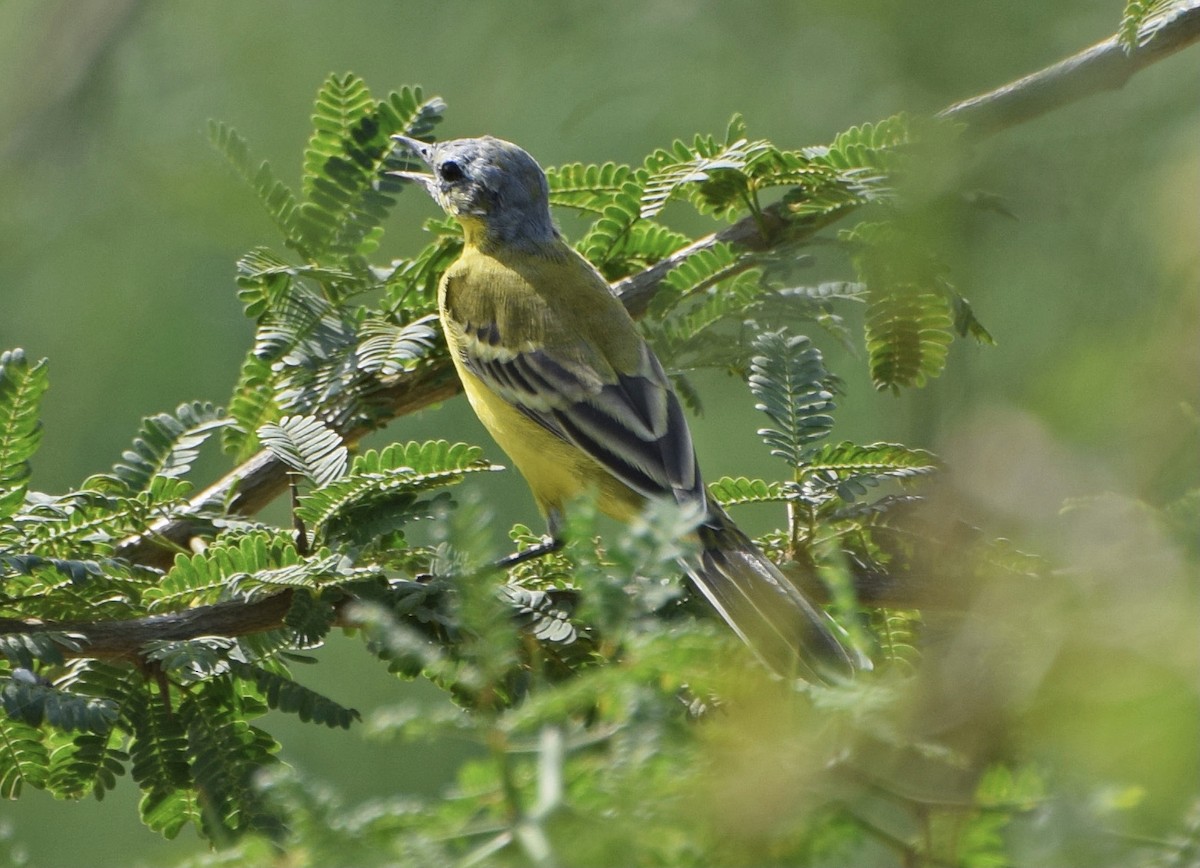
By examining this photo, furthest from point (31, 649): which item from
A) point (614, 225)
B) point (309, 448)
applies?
point (614, 225)

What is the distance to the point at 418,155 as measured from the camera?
4.45m

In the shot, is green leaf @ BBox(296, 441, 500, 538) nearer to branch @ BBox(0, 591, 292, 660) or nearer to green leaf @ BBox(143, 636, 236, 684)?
branch @ BBox(0, 591, 292, 660)

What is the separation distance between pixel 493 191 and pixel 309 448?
2.61 m

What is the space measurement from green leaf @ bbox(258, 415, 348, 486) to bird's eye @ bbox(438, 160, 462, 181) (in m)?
2.56

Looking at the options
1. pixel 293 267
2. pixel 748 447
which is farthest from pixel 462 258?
pixel 748 447

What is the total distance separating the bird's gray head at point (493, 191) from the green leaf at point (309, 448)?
235 cm

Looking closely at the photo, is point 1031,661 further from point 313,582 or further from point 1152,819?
point 313,582

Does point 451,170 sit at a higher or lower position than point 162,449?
higher

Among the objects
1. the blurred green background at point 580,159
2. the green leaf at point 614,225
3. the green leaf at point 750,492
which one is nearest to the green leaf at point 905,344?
the blurred green background at point 580,159

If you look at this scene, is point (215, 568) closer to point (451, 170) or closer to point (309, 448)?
point (309, 448)

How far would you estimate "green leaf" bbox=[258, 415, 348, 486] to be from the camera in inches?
117

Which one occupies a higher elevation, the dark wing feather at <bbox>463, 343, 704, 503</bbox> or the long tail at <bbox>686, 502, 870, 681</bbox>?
the dark wing feather at <bbox>463, 343, 704, 503</bbox>

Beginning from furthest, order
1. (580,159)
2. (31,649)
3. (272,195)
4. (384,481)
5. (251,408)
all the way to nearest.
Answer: (580,159) → (272,195) → (251,408) → (384,481) → (31,649)

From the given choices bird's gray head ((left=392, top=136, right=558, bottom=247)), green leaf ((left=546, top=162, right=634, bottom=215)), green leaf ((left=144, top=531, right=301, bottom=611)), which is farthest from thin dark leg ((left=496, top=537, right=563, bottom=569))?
bird's gray head ((left=392, top=136, right=558, bottom=247))
